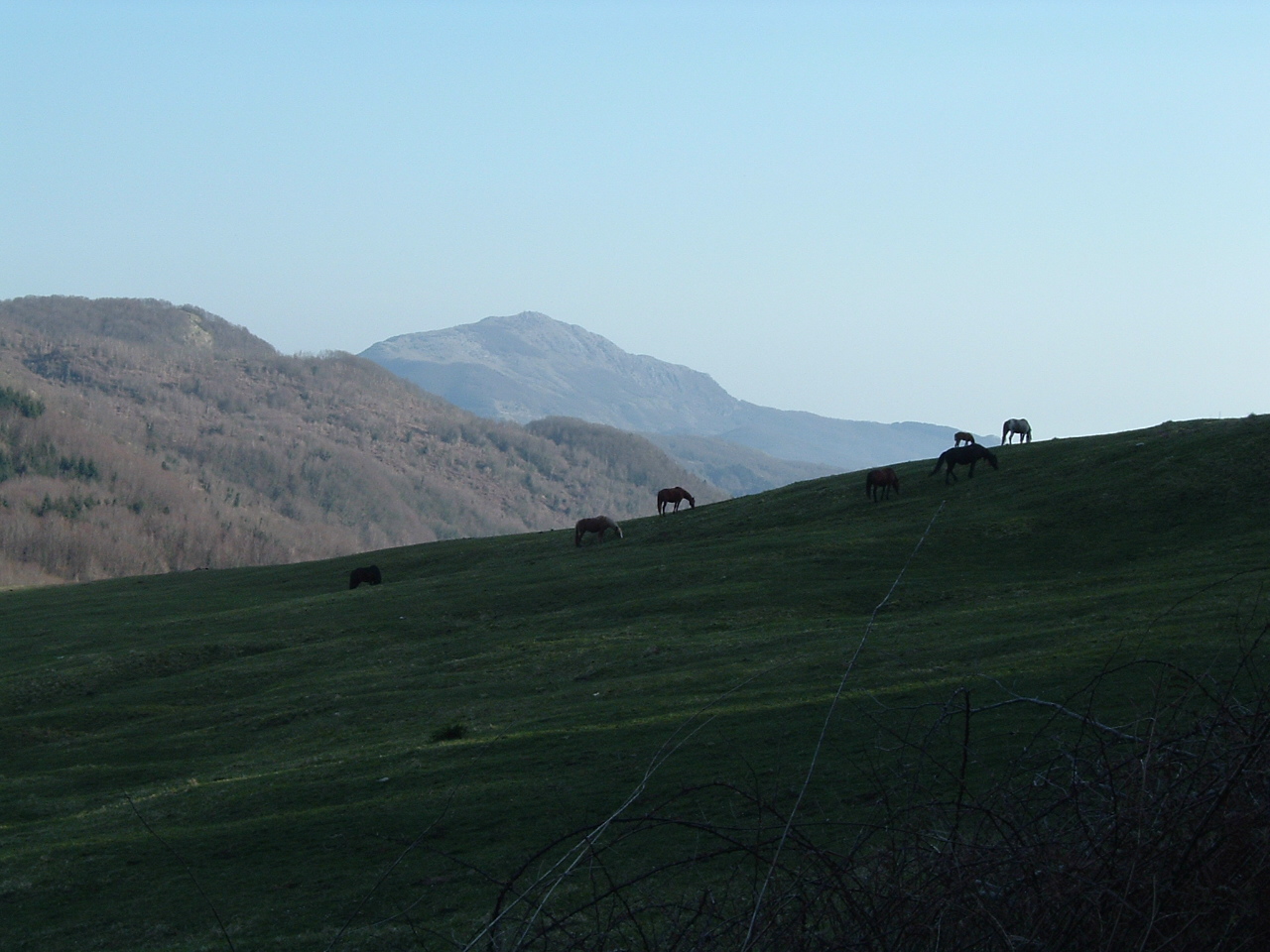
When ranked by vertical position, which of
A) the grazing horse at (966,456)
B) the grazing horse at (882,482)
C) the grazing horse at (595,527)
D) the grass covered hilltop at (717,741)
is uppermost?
the grazing horse at (966,456)

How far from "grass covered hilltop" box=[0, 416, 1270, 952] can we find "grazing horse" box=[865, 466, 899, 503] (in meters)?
1.32

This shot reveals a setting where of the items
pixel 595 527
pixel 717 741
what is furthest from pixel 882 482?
pixel 717 741

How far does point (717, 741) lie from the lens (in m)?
17.2

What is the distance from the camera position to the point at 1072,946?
482cm

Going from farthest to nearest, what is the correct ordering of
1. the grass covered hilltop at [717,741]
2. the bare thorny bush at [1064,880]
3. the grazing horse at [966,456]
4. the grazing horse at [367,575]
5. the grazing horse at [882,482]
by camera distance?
the grazing horse at [367,575] → the grazing horse at [882,482] → the grazing horse at [966,456] → the grass covered hilltop at [717,741] → the bare thorny bush at [1064,880]

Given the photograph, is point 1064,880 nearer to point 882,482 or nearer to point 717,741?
point 717,741

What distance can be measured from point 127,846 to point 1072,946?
16.0 metres

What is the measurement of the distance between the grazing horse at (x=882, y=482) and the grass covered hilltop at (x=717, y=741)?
4.32 ft

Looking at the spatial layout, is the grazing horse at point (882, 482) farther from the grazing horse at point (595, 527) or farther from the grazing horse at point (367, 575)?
the grazing horse at point (367, 575)

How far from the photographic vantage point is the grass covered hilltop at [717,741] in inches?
196

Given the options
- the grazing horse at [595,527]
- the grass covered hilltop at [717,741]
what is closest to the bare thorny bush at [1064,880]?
the grass covered hilltop at [717,741]

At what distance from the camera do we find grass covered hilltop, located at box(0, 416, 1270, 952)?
498 cm

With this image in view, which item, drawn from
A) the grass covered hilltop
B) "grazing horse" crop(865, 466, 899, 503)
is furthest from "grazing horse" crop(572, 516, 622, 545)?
"grazing horse" crop(865, 466, 899, 503)

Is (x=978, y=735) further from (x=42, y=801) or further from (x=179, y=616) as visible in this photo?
(x=179, y=616)
